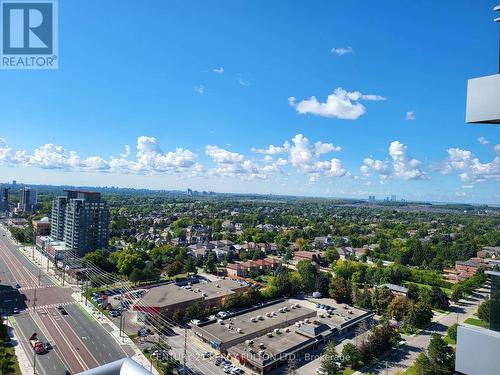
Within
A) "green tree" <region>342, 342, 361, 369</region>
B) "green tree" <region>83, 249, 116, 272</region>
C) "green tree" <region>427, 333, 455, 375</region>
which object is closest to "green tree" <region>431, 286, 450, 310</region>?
"green tree" <region>427, 333, 455, 375</region>

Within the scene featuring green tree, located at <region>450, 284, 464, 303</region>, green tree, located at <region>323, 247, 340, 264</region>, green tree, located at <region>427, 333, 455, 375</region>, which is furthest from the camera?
green tree, located at <region>323, 247, 340, 264</region>

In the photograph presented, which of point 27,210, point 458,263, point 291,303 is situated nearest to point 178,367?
point 291,303

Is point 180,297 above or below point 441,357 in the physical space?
above

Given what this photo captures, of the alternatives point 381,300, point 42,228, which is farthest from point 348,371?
point 42,228

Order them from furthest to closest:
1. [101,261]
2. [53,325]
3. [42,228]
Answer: [42,228], [101,261], [53,325]

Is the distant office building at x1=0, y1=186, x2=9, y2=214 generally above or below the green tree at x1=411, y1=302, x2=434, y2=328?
above

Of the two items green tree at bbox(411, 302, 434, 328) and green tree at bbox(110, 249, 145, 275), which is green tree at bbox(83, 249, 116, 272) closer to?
green tree at bbox(110, 249, 145, 275)

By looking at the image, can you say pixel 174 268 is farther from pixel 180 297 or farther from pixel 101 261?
pixel 180 297
